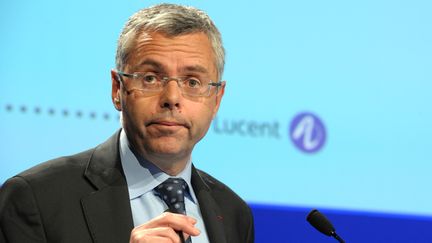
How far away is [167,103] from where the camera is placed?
9.00 ft

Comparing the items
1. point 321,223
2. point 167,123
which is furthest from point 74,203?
point 321,223

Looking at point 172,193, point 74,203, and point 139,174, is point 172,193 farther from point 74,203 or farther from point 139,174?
point 74,203

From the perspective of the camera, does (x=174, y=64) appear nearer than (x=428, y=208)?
Yes

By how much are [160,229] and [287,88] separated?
1.94 metres

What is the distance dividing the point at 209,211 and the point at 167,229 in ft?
2.03

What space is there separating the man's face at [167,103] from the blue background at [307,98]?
1157mm

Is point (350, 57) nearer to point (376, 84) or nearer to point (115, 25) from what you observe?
point (376, 84)

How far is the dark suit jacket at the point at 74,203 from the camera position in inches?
105

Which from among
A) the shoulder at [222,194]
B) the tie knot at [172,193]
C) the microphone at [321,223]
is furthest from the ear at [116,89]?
the microphone at [321,223]

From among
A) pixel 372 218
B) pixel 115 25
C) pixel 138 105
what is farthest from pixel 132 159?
pixel 372 218

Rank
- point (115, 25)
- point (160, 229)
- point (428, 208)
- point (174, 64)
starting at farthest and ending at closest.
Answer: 1. point (428, 208)
2. point (115, 25)
3. point (174, 64)
4. point (160, 229)

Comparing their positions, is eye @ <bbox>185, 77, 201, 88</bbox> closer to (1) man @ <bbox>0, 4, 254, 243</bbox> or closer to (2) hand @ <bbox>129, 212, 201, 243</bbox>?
(1) man @ <bbox>0, 4, 254, 243</bbox>

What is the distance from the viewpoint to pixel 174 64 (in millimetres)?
2775

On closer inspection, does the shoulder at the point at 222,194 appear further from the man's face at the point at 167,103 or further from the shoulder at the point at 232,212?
the man's face at the point at 167,103
